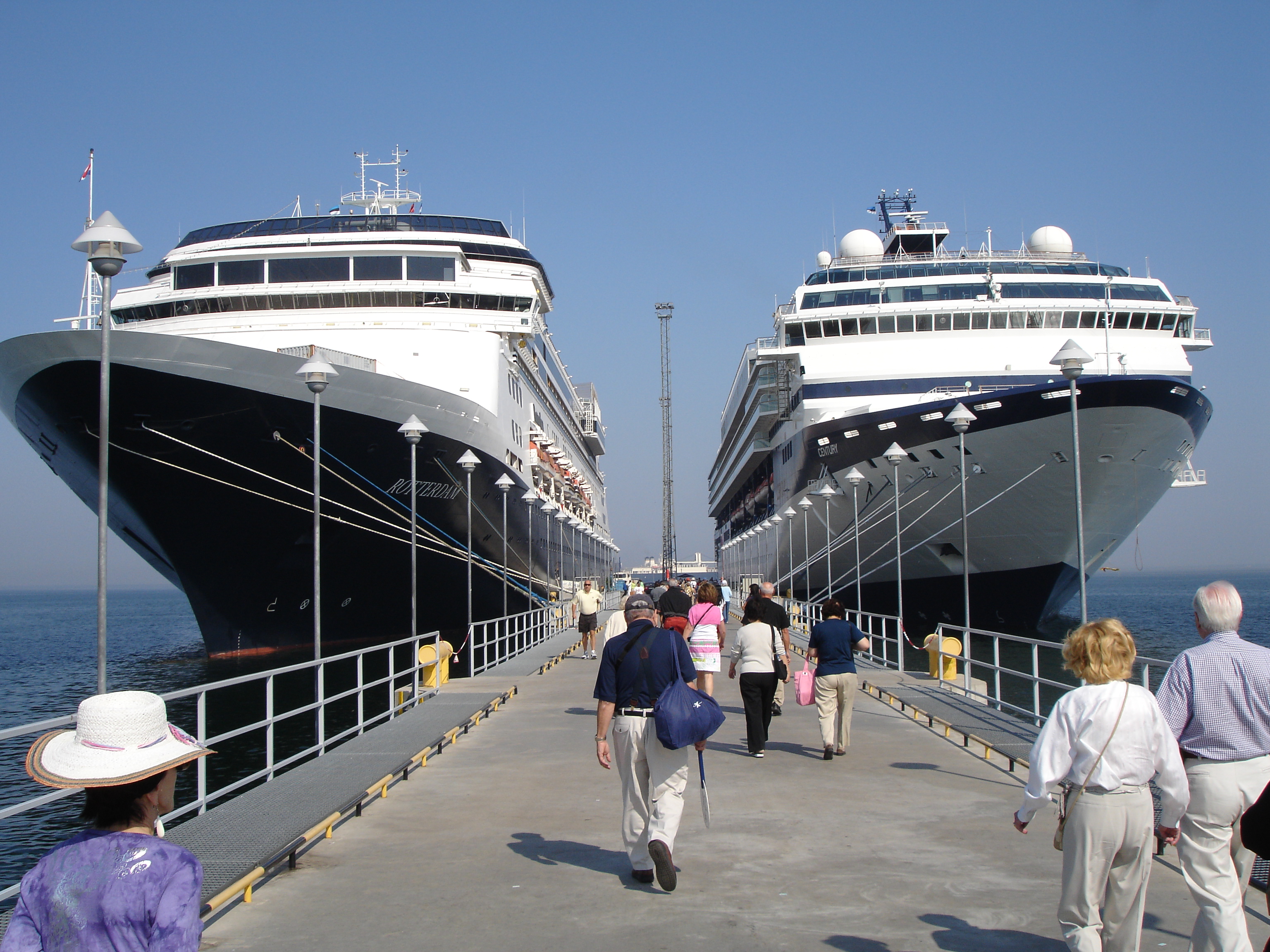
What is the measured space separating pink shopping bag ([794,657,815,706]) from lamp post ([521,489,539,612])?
729 inches

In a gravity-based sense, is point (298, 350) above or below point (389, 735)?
above

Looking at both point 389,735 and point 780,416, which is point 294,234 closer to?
point 780,416

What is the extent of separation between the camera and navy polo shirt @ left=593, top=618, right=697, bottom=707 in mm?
5980

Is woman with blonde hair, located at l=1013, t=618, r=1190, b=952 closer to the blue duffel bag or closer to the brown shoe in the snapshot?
the blue duffel bag

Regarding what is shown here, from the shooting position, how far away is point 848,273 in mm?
38656

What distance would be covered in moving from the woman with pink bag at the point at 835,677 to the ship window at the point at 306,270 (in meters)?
23.1

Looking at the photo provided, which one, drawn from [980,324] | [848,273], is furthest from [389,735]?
[848,273]

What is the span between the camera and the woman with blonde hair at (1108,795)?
4.02 m

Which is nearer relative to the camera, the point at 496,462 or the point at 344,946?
the point at 344,946

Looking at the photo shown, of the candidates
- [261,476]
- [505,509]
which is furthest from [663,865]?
[505,509]

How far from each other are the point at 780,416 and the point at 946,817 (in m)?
36.5

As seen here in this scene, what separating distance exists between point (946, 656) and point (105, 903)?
14.0m

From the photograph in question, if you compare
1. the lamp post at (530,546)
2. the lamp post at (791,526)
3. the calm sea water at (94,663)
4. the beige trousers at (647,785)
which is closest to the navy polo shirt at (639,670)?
the beige trousers at (647,785)

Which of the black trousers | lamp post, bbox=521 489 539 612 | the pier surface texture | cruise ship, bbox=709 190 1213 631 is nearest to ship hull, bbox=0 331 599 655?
lamp post, bbox=521 489 539 612
